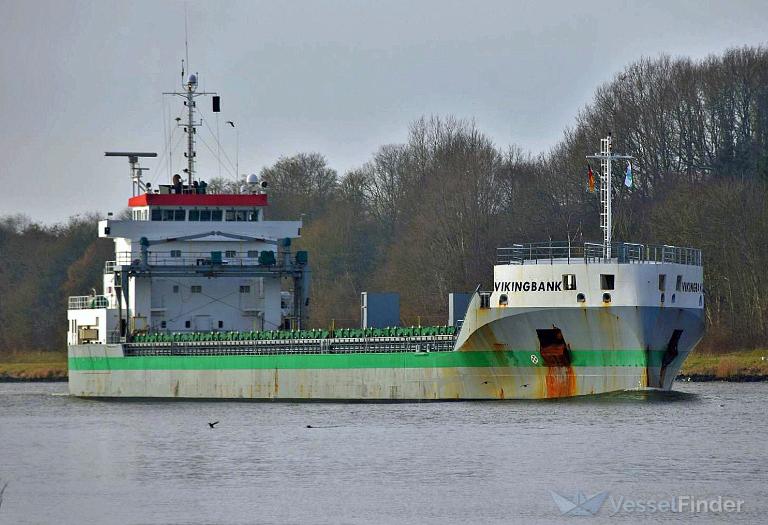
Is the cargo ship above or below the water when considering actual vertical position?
above

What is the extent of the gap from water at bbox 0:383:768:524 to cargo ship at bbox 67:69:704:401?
1146 millimetres

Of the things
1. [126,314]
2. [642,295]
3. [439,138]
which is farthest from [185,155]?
[439,138]

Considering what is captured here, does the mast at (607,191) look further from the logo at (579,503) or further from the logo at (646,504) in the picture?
the logo at (646,504)

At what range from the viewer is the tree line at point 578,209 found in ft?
222

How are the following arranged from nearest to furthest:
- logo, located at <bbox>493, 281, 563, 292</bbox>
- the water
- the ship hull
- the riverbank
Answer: the water → the ship hull → logo, located at <bbox>493, 281, 563, 292</bbox> → the riverbank

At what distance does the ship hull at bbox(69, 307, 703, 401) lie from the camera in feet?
146

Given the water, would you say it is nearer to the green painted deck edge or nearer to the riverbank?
the green painted deck edge

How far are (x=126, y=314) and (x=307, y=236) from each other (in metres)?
36.1

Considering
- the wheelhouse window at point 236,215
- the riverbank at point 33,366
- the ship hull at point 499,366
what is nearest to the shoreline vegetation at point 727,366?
the ship hull at point 499,366

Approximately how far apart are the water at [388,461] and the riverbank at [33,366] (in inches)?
1264

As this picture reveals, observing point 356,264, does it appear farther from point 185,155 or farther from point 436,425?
point 436,425

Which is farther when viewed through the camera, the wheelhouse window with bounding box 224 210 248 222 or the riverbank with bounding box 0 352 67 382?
the riverbank with bounding box 0 352 67 382

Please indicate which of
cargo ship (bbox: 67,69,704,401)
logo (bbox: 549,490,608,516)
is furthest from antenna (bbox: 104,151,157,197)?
logo (bbox: 549,490,608,516)

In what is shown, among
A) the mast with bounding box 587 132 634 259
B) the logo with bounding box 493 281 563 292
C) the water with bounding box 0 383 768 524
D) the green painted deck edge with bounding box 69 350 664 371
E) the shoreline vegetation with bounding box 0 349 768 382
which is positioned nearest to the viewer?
the water with bounding box 0 383 768 524
